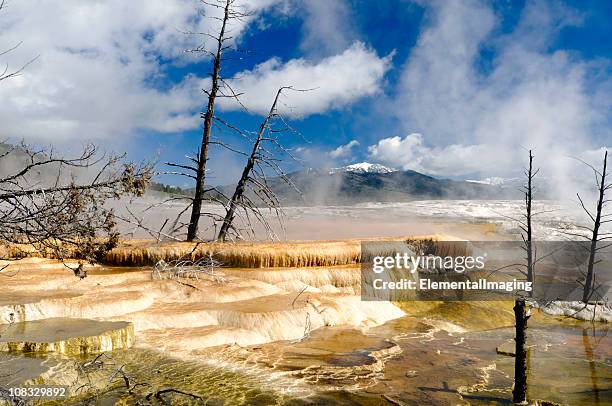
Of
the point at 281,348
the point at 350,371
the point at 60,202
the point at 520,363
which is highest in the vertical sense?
the point at 60,202

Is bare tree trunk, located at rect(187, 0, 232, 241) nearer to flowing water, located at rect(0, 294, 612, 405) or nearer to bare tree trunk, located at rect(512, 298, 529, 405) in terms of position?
flowing water, located at rect(0, 294, 612, 405)

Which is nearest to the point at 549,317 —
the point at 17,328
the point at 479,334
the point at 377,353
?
the point at 479,334

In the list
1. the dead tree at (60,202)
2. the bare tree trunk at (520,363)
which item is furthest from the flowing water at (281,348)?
the dead tree at (60,202)

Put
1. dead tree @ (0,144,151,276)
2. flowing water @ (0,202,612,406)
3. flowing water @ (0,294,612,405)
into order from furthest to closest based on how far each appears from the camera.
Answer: flowing water @ (0,202,612,406) < flowing water @ (0,294,612,405) < dead tree @ (0,144,151,276)

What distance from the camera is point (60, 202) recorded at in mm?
4203

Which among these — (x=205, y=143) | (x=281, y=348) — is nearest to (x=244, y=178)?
(x=205, y=143)

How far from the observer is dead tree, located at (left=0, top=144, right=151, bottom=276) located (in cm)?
400

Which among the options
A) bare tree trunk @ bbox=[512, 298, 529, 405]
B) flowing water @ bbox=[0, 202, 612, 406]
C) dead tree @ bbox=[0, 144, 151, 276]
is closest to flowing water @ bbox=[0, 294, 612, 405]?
flowing water @ bbox=[0, 202, 612, 406]

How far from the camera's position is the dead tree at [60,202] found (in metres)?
4.00

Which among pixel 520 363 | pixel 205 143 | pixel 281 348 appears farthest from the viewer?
pixel 205 143

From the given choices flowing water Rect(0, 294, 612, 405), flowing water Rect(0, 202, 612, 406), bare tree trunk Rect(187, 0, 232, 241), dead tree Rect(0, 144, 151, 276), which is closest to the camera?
dead tree Rect(0, 144, 151, 276)

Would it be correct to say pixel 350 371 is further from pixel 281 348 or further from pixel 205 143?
pixel 205 143

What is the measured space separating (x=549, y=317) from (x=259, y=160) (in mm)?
8975

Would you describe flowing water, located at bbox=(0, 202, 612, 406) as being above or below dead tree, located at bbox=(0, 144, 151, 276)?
below
